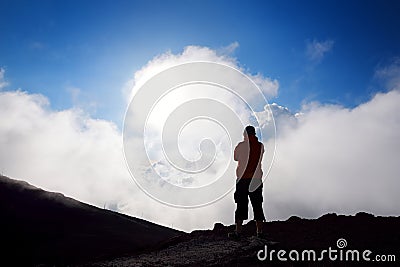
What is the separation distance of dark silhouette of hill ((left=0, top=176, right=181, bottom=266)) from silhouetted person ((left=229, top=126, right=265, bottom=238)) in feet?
42.2

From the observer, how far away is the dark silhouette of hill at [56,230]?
24.4 metres

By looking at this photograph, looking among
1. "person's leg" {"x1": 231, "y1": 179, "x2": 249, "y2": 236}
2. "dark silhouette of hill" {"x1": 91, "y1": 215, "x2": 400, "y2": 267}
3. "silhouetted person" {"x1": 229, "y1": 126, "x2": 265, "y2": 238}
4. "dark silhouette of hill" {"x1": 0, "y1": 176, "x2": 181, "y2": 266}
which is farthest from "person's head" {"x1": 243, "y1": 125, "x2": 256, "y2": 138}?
"dark silhouette of hill" {"x1": 0, "y1": 176, "x2": 181, "y2": 266}

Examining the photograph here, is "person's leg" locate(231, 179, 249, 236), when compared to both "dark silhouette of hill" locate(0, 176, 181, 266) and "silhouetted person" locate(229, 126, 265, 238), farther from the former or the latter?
"dark silhouette of hill" locate(0, 176, 181, 266)

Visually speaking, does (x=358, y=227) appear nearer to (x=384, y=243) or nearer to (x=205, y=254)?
(x=384, y=243)

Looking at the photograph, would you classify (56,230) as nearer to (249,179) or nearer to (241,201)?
(241,201)

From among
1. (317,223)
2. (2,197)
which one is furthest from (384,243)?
(2,197)

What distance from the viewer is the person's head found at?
9641 mm

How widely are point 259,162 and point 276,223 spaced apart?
3.69m

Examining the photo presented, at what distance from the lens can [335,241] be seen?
8.78m

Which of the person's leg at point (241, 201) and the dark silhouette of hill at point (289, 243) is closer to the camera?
the dark silhouette of hill at point (289, 243)

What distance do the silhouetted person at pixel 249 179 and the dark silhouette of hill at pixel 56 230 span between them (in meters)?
12.8

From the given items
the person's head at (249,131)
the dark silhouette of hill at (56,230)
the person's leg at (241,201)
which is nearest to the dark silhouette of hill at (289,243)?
the person's leg at (241,201)

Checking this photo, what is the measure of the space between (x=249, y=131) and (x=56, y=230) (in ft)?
89.9

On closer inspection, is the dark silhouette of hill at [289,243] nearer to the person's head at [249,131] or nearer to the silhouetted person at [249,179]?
the silhouetted person at [249,179]
